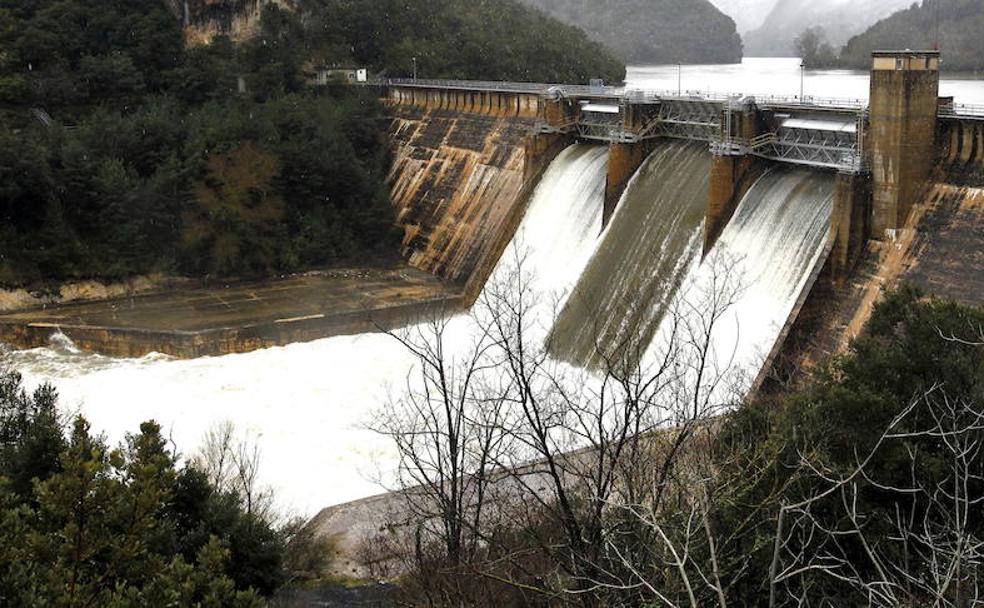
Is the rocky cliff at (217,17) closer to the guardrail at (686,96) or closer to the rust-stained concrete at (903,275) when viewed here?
the guardrail at (686,96)

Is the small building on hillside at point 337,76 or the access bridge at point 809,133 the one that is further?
the small building on hillside at point 337,76

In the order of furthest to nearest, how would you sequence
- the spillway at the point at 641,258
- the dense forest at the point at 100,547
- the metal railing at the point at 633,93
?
1. the spillway at the point at 641,258
2. the metal railing at the point at 633,93
3. the dense forest at the point at 100,547

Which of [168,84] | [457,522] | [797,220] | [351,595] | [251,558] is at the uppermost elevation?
[168,84]

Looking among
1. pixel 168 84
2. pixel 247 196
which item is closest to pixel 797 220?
pixel 247 196

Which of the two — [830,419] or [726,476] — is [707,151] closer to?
[830,419]

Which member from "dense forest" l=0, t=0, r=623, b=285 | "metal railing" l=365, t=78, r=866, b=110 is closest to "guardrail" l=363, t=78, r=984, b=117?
"metal railing" l=365, t=78, r=866, b=110

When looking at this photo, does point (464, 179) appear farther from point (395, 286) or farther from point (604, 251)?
point (604, 251)

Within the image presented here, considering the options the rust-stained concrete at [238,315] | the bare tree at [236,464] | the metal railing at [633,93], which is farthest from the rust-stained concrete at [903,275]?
the rust-stained concrete at [238,315]
